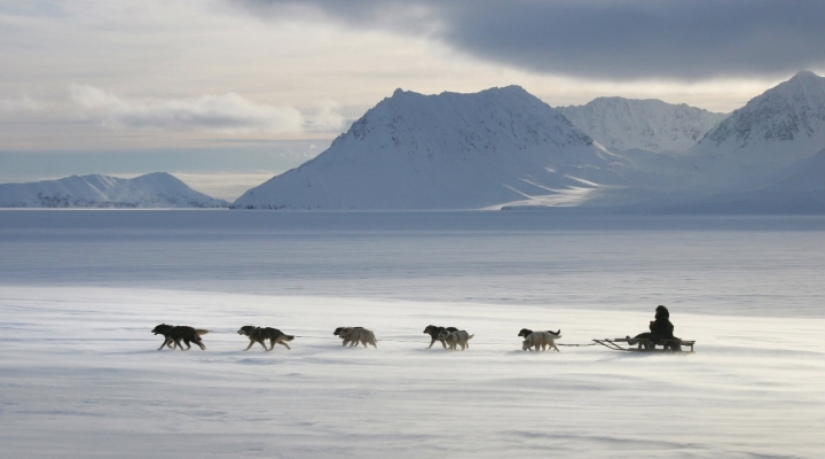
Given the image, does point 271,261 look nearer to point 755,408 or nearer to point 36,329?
point 36,329

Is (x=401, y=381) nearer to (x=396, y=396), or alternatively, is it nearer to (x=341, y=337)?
(x=396, y=396)

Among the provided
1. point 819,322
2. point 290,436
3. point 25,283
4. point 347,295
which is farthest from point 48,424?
point 25,283

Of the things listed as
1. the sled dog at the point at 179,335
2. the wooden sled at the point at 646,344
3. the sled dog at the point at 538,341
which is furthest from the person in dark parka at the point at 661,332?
the sled dog at the point at 179,335

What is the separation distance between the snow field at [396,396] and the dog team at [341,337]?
0.77 feet

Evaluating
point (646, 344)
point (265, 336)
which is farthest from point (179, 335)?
point (646, 344)

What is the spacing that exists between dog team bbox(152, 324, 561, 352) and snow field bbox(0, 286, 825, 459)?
0.23 m

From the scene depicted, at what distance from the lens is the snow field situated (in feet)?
30.2

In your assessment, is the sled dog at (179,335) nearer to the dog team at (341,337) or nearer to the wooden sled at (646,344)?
the dog team at (341,337)

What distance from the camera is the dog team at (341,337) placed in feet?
50.0

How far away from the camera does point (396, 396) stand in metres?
11.6

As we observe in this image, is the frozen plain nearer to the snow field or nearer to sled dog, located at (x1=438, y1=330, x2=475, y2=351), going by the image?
the snow field

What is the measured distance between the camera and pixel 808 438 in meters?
9.48

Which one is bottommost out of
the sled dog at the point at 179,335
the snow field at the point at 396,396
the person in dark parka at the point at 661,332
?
the snow field at the point at 396,396

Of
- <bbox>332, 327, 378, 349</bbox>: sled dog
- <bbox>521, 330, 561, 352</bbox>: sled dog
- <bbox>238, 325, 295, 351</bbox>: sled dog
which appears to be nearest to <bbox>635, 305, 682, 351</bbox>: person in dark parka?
<bbox>521, 330, 561, 352</bbox>: sled dog
